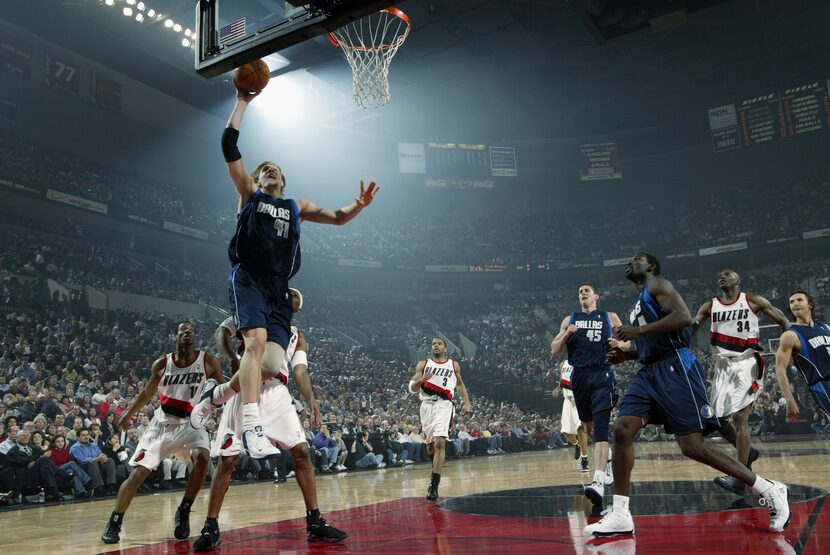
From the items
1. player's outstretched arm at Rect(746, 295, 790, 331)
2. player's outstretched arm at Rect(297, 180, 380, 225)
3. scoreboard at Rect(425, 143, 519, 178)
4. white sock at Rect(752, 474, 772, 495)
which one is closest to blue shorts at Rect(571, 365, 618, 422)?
player's outstretched arm at Rect(746, 295, 790, 331)

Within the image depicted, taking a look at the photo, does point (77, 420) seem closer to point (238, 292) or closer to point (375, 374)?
point (238, 292)

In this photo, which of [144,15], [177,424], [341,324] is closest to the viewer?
[177,424]

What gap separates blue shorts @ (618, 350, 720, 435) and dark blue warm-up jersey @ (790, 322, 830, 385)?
2562mm

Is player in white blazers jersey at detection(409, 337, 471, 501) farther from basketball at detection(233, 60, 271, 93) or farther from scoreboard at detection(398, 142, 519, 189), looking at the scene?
scoreboard at detection(398, 142, 519, 189)

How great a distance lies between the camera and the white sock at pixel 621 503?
4.10m

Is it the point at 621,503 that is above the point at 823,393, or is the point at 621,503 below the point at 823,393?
below

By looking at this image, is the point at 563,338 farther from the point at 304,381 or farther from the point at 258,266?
the point at 258,266

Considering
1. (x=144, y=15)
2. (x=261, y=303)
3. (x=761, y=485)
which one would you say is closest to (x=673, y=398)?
(x=761, y=485)

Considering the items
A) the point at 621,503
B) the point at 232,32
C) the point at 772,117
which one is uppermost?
the point at 772,117

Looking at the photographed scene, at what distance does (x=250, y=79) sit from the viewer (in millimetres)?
4578

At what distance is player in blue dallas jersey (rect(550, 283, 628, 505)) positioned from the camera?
21.2 ft

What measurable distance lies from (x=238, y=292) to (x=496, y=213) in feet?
121

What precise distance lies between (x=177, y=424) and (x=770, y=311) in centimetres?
591

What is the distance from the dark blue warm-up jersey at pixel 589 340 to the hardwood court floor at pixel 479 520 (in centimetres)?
136
